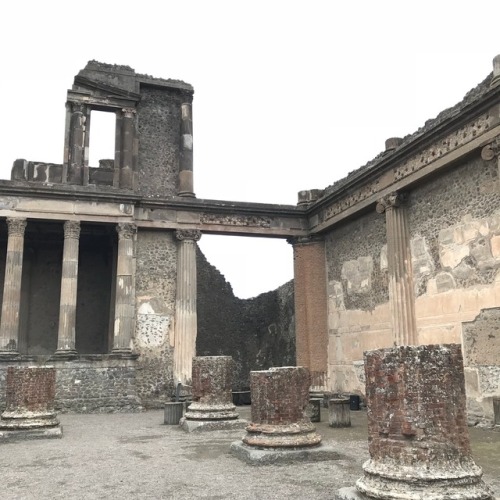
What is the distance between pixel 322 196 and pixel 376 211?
3.24m

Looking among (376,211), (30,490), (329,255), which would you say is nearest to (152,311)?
(329,255)

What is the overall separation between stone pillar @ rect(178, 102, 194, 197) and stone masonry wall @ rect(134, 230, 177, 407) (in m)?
1.66

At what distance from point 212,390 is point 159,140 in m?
9.52

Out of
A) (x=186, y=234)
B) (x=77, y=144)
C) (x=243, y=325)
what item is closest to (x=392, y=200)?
(x=186, y=234)

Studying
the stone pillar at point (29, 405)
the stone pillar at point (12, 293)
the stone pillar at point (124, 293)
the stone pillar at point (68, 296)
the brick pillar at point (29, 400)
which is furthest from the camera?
the stone pillar at point (124, 293)

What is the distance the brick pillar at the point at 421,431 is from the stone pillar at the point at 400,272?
754cm

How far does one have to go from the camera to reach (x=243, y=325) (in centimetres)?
2155

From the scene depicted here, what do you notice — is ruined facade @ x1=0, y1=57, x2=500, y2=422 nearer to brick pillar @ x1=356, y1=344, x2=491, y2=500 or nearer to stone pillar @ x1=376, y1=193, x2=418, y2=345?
stone pillar @ x1=376, y1=193, x2=418, y2=345

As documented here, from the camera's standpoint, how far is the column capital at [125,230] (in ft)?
47.0

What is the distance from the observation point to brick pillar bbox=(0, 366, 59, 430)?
8.55 m

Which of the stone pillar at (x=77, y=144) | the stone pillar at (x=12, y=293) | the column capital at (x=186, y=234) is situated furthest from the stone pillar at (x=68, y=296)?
the column capital at (x=186, y=234)

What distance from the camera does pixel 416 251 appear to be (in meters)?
11.6

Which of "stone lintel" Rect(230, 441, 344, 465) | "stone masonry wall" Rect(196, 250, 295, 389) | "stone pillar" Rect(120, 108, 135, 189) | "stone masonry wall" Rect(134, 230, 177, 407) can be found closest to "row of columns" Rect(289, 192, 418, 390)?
"stone masonry wall" Rect(134, 230, 177, 407)

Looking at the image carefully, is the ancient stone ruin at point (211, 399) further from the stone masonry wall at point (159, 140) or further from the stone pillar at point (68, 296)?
the stone masonry wall at point (159, 140)
